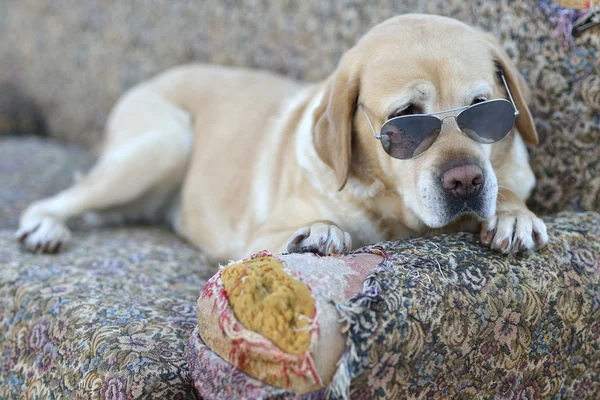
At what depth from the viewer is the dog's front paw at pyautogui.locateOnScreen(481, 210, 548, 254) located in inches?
70.0

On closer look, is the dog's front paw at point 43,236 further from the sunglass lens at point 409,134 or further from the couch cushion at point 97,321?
the sunglass lens at point 409,134

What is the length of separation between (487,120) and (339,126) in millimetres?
447

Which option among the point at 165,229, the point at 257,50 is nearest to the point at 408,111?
the point at 165,229

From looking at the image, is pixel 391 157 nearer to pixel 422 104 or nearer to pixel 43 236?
pixel 422 104

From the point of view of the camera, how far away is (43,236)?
2.78m

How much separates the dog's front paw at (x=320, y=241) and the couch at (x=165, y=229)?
17 centimetres

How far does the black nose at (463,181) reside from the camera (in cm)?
180

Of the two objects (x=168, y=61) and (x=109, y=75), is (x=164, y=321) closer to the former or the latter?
(x=168, y=61)

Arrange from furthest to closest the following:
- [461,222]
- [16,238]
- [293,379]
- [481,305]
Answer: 1. [16,238]
2. [461,222]
3. [481,305]
4. [293,379]

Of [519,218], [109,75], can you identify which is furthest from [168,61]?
[519,218]

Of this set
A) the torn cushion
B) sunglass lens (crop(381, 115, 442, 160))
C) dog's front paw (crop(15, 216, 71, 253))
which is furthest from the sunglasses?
dog's front paw (crop(15, 216, 71, 253))

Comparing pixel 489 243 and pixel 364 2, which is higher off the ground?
pixel 364 2

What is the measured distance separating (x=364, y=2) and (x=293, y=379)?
220 centimetres

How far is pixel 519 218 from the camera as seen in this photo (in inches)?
72.9
